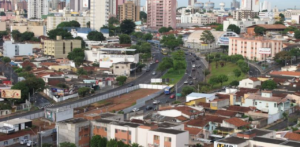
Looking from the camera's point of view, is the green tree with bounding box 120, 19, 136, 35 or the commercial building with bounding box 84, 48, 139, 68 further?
the green tree with bounding box 120, 19, 136, 35

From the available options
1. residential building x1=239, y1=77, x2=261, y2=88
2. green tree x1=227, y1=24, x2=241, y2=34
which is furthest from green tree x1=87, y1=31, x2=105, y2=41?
residential building x1=239, y1=77, x2=261, y2=88

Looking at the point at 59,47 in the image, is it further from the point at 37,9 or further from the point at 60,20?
the point at 37,9

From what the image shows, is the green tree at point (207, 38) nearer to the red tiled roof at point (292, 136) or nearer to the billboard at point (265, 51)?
the billboard at point (265, 51)

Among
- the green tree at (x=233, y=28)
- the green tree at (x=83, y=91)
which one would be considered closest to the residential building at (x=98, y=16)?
the green tree at (x=233, y=28)

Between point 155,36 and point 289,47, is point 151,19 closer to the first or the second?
point 155,36

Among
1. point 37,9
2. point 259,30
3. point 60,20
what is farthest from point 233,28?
point 37,9

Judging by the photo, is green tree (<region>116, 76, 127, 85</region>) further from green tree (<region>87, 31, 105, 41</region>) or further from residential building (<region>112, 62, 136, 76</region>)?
green tree (<region>87, 31, 105, 41</region>)
